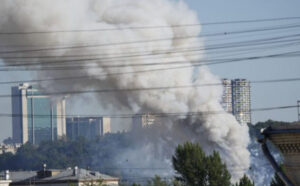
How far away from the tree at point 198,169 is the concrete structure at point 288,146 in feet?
182

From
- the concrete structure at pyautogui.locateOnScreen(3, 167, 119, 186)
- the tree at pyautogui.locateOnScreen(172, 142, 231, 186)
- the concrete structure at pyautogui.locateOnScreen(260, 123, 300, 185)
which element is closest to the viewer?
the concrete structure at pyautogui.locateOnScreen(260, 123, 300, 185)

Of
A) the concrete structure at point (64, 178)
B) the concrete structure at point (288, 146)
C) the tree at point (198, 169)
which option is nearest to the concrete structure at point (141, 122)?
the concrete structure at point (64, 178)

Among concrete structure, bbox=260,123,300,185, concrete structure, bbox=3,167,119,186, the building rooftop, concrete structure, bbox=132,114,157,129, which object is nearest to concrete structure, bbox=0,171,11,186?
concrete structure, bbox=3,167,119,186

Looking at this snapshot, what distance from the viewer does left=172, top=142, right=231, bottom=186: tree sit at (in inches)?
3388

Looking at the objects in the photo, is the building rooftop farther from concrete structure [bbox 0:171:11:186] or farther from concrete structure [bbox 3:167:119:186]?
concrete structure [bbox 0:171:11:186]

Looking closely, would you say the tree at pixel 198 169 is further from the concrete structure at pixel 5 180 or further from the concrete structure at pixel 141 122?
the concrete structure at pixel 5 180

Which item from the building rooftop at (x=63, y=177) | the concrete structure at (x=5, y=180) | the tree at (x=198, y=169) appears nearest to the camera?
the tree at (x=198, y=169)

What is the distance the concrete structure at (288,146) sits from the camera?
29.1 metres

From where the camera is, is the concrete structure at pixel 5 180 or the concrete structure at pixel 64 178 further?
the concrete structure at pixel 5 180

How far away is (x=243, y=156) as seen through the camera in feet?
357

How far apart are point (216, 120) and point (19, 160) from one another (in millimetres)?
100553

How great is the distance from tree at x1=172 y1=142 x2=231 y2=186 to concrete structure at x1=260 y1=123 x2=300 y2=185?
55353 mm

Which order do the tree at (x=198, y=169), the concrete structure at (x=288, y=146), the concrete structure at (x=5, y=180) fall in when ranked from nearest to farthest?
the concrete structure at (x=288, y=146), the tree at (x=198, y=169), the concrete structure at (x=5, y=180)

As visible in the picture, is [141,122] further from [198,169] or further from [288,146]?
[288,146]
